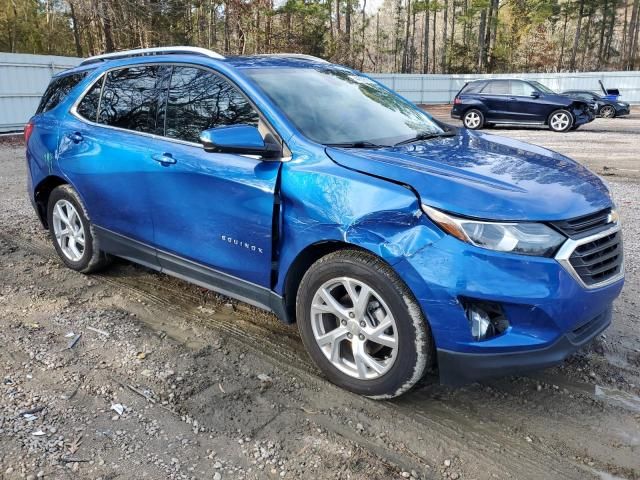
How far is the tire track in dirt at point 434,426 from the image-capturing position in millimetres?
2414

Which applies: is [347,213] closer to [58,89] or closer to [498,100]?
[58,89]

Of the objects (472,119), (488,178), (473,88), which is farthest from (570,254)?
(473,88)

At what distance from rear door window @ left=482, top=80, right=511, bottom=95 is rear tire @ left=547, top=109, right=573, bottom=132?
166 centimetres

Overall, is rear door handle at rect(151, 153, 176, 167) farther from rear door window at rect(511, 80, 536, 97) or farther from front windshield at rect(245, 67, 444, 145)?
rear door window at rect(511, 80, 536, 97)

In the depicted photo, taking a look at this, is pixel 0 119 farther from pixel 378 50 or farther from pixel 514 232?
pixel 378 50

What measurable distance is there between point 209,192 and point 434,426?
188 centimetres

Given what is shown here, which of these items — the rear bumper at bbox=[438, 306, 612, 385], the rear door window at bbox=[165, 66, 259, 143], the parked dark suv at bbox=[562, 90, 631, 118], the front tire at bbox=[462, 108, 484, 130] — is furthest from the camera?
the parked dark suv at bbox=[562, 90, 631, 118]

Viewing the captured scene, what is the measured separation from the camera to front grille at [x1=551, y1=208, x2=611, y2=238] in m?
2.51

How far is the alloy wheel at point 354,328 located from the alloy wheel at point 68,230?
261cm

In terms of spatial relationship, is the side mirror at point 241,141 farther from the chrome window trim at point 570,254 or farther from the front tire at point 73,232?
the front tire at point 73,232

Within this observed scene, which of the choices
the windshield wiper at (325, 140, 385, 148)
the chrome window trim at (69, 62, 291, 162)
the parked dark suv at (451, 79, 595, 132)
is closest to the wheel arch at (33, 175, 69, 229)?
the chrome window trim at (69, 62, 291, 162)

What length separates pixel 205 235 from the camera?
3414 mm

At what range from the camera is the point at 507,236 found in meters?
2.43

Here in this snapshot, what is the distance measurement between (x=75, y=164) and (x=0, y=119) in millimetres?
13937
